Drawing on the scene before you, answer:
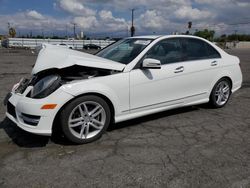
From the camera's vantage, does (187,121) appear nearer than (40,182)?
No

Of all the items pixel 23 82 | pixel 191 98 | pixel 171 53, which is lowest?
pixel 191 98

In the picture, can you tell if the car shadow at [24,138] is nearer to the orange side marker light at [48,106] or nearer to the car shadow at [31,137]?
the car shadow at [31,137]

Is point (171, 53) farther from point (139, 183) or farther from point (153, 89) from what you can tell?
point (139, 183)

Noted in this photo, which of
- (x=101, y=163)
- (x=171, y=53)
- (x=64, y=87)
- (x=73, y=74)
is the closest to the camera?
(x=101, y=163)

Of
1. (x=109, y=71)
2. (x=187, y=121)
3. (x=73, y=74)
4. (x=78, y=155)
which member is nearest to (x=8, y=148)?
(x=78, y=155)

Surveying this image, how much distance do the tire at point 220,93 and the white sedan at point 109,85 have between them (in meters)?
0.18

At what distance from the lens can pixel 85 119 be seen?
11.5 ft

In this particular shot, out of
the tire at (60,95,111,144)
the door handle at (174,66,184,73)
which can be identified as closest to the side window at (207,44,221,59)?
the door handle at (174,66,184,73)

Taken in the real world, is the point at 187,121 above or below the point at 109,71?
below

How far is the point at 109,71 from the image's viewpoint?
12.2 feet

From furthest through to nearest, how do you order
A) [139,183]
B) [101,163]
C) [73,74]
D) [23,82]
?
[23,82], [73,74], [101,163], [139,183]

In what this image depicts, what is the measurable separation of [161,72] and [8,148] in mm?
2529

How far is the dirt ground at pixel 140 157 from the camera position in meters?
2.66

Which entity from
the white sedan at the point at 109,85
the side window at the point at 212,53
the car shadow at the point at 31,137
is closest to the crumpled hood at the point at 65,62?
the white sedan at the point at 109,85
